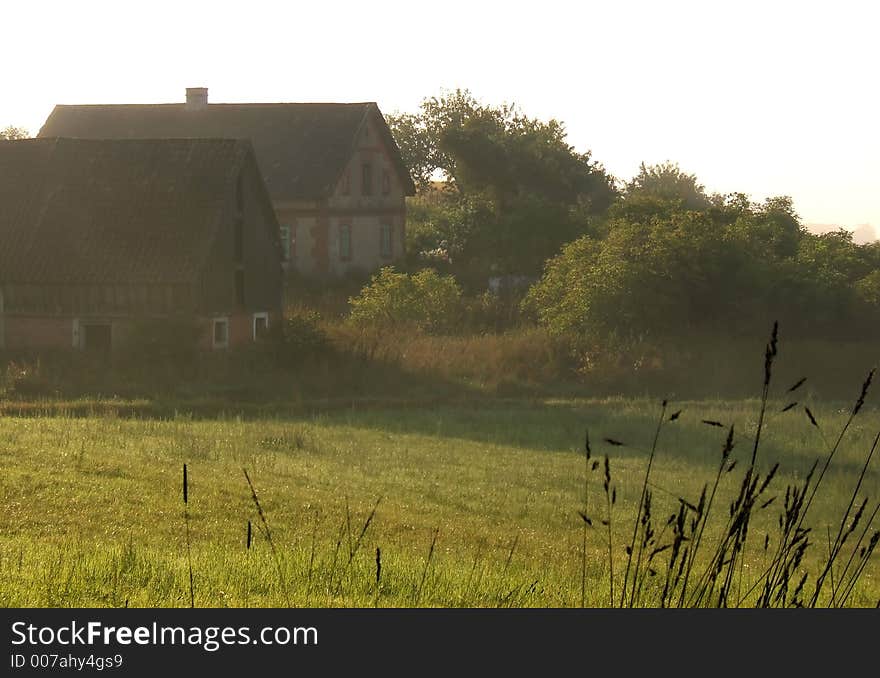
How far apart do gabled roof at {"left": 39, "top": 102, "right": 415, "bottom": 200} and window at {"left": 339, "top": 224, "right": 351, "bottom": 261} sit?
7.47ft

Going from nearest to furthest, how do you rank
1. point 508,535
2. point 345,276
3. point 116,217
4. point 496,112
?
point 508,535 < point 116,217 < point 345,276 < point 496,112

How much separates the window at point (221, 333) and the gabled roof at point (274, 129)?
1744 cm

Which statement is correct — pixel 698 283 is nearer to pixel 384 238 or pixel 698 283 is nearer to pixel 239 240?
pixel 239 240

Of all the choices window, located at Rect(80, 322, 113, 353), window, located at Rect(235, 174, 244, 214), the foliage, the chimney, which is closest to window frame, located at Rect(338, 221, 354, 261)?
the chimney

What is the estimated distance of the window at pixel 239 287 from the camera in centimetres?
4178

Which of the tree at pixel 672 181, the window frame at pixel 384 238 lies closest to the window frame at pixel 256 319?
the window frame at pixel 384 238

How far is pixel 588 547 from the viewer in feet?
57.7

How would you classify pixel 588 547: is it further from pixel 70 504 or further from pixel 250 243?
pixel 250 243

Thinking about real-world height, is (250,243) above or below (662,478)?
above

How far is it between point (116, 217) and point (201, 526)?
86.9ft

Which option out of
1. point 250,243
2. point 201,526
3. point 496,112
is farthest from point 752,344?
point 496,112

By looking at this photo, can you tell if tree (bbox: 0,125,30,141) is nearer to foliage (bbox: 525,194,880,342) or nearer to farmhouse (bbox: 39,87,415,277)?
farmhouse (bbox: 39,87,415,277)

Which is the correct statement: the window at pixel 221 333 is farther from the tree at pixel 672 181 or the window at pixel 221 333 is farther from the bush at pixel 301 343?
the tree at pixel 672 181

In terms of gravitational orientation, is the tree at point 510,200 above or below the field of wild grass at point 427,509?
above
